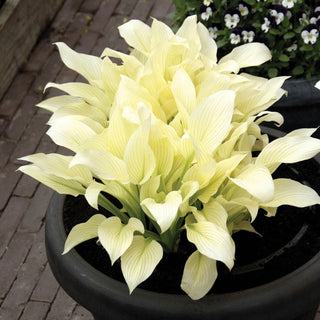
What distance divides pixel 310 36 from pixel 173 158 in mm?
1404

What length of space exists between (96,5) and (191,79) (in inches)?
120

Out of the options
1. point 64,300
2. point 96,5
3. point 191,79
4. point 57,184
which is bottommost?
point 64,300

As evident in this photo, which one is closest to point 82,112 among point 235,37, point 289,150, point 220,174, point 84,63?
point 84,63

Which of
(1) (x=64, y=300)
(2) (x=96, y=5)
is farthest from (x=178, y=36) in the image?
(2) (x=96, y=5)

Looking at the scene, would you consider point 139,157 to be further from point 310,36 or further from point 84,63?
point 310,36

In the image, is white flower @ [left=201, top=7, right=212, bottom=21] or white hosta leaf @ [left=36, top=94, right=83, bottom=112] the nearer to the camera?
white hosta leaf @ [left=36, top=94, right=83, bottom=112]

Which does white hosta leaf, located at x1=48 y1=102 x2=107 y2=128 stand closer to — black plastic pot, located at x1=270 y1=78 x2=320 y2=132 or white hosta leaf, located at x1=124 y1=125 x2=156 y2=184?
white hosta leaf, located at x1=124 y1=125 x2=156 y2=184

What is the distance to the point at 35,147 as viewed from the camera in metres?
3.90

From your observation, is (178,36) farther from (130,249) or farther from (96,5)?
(96,5)

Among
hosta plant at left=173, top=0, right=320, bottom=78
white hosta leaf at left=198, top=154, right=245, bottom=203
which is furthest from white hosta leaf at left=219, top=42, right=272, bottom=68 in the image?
hosta plant at left=173, top=0, right=320, bottom=78

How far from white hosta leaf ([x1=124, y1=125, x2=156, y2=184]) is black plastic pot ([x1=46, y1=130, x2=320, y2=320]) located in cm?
30

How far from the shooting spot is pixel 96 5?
4.91 meters

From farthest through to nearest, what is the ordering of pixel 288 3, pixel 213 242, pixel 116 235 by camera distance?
1. pixel 288 3
2. pixel 116 235
3. pixel 213 242

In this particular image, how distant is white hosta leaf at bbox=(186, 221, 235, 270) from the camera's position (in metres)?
1.63
